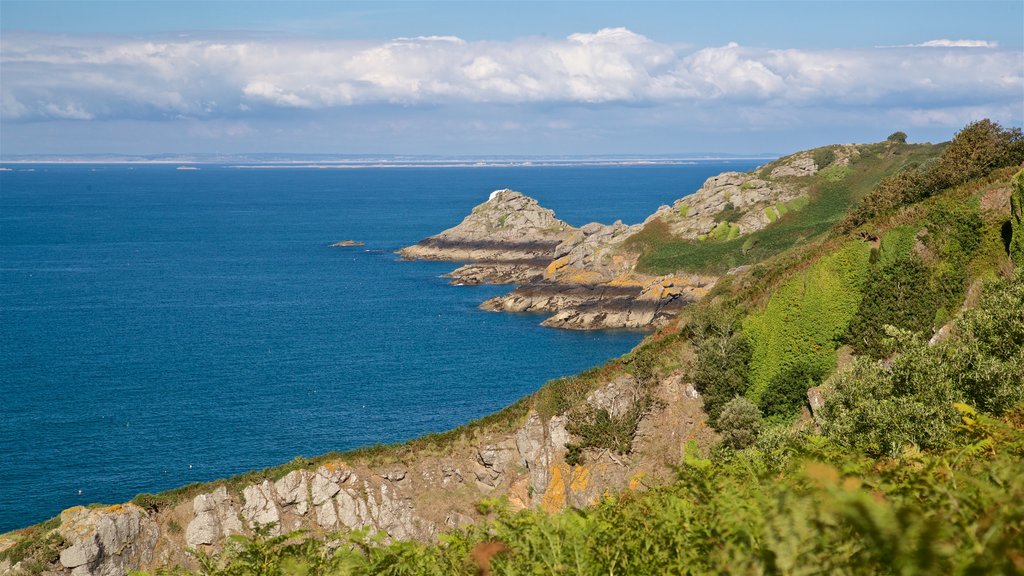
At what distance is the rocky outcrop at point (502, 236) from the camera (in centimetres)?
14025

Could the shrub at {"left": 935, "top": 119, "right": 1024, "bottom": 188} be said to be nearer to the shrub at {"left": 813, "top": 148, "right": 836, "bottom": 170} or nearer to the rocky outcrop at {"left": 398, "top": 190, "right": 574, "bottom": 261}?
the shrub at {"left": 813, "top": 148, "right": 836, "bottom": 170}

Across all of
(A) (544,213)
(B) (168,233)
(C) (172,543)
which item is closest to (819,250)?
(C) (172,543)

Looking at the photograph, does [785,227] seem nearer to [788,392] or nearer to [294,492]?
[788,392]

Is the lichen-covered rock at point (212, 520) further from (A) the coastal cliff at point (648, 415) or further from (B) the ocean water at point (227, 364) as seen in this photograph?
(B) the ocean water at point (227, 364)

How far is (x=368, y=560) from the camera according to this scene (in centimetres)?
1377

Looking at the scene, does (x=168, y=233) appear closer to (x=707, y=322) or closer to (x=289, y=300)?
(x=289, y=300)

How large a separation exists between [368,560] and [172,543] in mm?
23184

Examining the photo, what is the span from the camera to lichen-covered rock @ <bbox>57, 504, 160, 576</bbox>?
31.4m

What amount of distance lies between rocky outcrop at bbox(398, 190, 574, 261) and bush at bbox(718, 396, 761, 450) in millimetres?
99935

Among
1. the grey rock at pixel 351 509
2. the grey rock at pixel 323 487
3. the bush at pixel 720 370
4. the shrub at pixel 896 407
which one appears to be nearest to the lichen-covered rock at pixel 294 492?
the grey rock at pixel 323 487

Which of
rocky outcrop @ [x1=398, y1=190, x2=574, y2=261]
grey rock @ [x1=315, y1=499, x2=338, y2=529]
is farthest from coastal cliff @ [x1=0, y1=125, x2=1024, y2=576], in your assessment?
rocky outcrop @ [x1=398, y1=190, x2=574, y2=261]

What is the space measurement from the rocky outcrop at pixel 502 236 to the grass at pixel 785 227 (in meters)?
28.6

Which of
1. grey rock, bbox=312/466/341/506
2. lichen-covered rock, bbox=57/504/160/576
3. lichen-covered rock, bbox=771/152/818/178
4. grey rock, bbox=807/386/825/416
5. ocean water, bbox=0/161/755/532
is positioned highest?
lichen-covered rock, bbox=771/152/818/178

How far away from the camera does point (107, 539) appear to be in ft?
105
